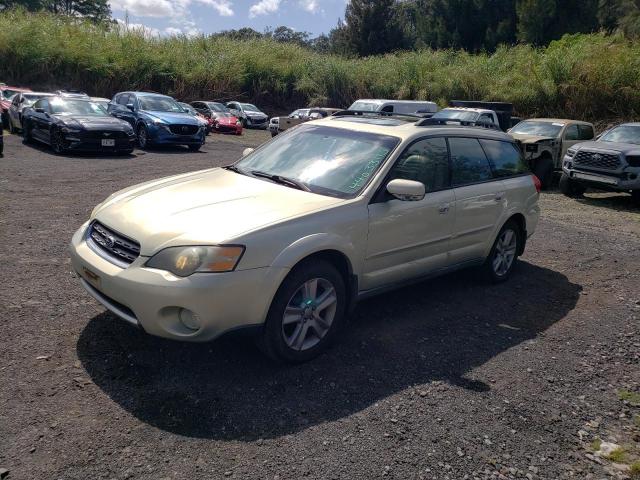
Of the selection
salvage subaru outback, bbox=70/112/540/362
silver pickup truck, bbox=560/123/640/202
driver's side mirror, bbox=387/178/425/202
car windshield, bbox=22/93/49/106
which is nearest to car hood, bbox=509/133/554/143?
silver pickup truck, bbox=560/123/640/202

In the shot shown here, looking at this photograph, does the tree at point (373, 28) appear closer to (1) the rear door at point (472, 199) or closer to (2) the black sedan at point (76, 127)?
(2) the black sedan at point (76, 127)

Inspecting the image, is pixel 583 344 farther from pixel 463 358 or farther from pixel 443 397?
pixel 443 397

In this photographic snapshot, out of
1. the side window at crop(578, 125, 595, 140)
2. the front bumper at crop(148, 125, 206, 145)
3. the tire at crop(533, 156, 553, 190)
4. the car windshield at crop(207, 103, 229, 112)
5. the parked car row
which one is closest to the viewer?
the parked car row

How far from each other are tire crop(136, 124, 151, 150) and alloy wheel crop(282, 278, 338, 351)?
45.9ft

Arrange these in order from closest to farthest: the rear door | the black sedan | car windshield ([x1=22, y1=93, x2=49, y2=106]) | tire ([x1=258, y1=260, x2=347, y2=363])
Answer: tire ([x1=258, y1=260, x2=347, y2=363]) < the rear door < the black sedan < car windshield ([x1=22, y1=93, x2=49, y2=106])

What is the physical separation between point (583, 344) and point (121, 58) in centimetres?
3110

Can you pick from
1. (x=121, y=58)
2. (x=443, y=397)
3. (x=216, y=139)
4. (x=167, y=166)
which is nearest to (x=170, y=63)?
(x=121, y=58)

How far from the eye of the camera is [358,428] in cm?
335

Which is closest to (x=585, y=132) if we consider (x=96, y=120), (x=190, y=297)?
(x=96, y=120)

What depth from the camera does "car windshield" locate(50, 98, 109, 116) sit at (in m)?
14.8

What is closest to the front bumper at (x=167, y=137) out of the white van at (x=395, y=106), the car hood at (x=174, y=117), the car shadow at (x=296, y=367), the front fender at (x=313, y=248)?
the car hood at (x=174, y=117)

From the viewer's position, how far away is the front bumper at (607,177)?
40.0ft

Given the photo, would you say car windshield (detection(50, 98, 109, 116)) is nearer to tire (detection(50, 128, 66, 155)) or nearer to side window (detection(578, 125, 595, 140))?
tire (detection(50, 128, 66, 155))

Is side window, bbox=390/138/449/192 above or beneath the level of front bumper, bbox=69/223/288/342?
above
